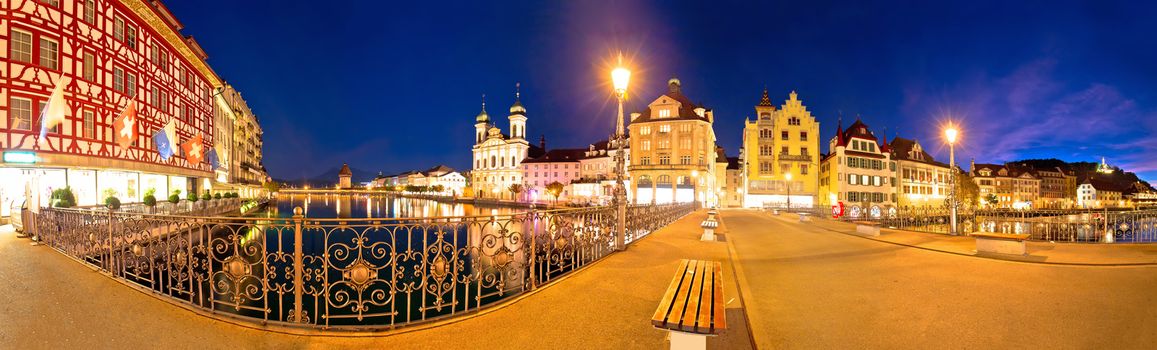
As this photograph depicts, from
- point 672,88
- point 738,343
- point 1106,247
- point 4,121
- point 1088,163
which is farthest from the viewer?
point 1088,163

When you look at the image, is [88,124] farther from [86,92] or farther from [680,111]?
[680,111]

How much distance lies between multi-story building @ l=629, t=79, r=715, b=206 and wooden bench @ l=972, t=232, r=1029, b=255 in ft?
128

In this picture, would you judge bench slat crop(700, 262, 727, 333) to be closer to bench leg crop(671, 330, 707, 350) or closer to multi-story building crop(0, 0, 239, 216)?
bench leg crop(671, 330, 707, 350)

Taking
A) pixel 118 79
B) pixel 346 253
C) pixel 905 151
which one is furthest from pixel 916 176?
pixel 118 79

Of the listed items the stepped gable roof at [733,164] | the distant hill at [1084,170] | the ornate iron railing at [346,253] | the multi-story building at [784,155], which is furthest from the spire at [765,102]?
the distant hill at [1084,170]

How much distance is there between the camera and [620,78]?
10633 millimetres

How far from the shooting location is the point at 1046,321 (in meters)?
5.33

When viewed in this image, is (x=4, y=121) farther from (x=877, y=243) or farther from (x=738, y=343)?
(x=877, y=243)

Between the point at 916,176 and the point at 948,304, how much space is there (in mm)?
67868

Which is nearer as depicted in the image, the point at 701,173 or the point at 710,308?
the point at 710,308

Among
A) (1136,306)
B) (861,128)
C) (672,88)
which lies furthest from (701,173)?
(1136,306)

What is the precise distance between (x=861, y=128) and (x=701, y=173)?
69.2 ft

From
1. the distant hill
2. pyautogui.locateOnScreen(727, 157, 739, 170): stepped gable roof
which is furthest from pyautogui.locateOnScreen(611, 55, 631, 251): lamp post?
the distant hill

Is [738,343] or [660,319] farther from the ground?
[660,319]
